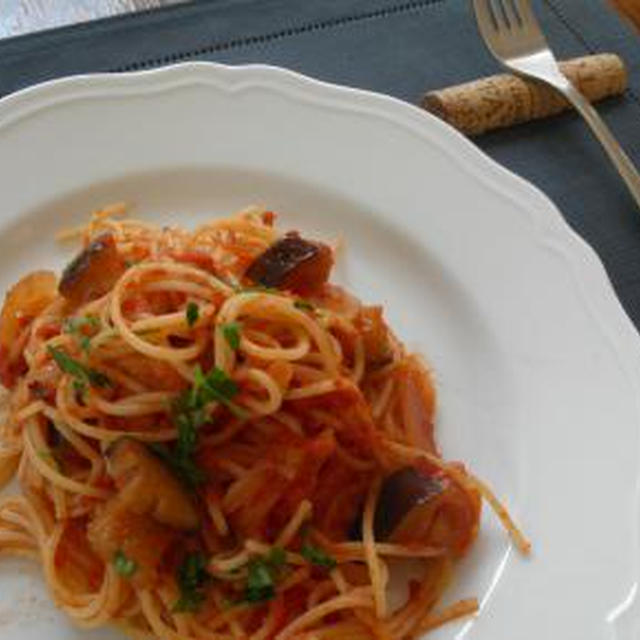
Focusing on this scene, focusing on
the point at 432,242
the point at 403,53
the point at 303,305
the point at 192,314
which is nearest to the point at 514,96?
the point at 403,53

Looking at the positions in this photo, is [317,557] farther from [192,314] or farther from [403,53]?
[403,53]

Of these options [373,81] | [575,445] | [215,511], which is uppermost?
[373,81]

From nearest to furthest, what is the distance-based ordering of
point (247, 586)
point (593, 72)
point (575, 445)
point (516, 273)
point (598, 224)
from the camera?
point (247, 586)
point (575, 445)
point (516, 273)
point (598, 224)
point (593, 72)

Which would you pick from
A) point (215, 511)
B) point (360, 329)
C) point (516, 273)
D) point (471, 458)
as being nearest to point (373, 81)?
point (516, 273)

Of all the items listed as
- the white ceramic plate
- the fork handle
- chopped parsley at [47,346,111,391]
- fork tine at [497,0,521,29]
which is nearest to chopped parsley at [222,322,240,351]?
chopped parsley at [47,346,111,391]

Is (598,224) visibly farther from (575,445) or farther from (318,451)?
(318,451)

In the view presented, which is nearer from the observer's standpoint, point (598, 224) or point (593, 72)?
point (598, 224)

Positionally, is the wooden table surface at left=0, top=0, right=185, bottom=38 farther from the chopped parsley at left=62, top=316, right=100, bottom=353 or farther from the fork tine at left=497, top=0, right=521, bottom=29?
the chopped parsley at left=62, top=316, right=100, bottom=353
